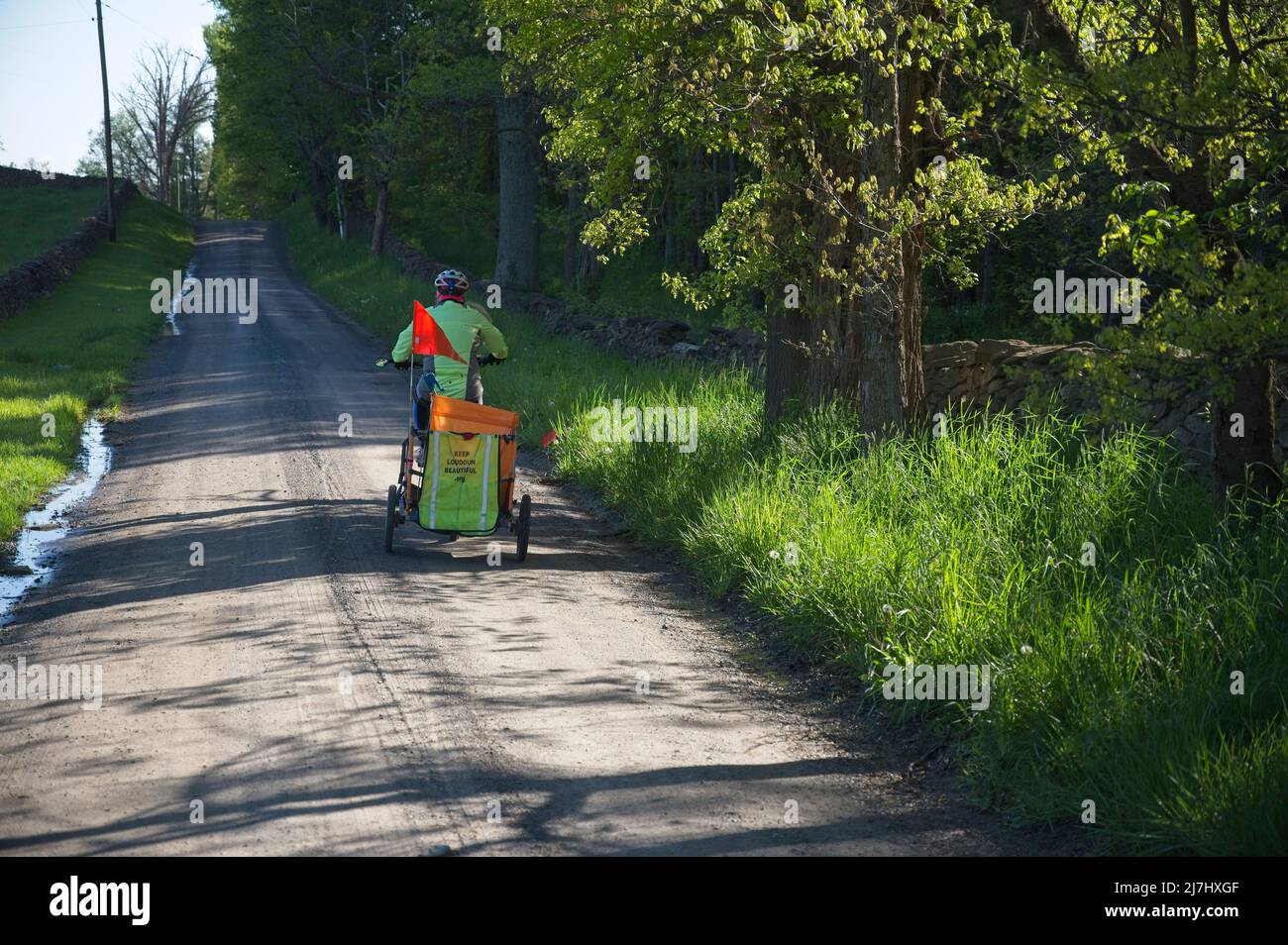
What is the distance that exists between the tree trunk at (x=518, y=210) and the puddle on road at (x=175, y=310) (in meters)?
7.94

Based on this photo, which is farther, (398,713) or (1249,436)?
(1249,436)

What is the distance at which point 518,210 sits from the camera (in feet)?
96.0

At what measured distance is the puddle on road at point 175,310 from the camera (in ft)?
94.6

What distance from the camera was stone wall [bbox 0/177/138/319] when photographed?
31.2 meters

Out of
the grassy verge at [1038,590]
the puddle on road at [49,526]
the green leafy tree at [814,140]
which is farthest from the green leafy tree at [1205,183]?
the puddle on road at [49,526]

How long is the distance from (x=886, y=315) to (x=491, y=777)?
6.33 meters

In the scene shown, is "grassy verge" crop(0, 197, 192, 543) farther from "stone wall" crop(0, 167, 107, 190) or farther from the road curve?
"stone wall" crop(0, 167, 107, 190)

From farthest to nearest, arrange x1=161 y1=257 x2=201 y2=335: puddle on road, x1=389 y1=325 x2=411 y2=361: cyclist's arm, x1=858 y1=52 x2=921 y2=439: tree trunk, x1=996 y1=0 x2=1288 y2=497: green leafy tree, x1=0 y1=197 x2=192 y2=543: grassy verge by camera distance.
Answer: x1=161 y1=257 x2=201 y2=335: puddle on road < x1=0 y1=197 x2=192 y2=543: grassy verge < x1=389 y1=325 x2=411 y2=361: cyclist's arm < x1=858 y1=52 x2=921 y2=439: tree trunk < x1=996 y1=0 x2=1288 y2=497: green leafy tree

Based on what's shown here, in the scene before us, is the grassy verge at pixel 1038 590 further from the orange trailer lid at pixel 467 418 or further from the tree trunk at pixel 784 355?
the orange trailer lid at pixel 467 418

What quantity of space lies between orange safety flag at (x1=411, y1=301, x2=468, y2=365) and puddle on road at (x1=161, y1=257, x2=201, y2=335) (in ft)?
68.2

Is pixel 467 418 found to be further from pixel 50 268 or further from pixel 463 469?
pixel 50 268

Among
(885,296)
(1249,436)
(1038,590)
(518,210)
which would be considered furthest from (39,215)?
(1038,590)

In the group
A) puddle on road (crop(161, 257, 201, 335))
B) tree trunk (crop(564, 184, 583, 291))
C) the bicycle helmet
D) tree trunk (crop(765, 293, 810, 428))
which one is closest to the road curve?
the bicycle helmet

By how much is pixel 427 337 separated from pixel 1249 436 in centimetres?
610
